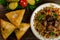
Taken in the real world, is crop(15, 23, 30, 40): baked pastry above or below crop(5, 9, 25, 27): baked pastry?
below

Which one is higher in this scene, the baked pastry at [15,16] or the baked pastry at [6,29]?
the baked pastry at [15,16]

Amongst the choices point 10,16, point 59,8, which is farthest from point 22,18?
point 59,8

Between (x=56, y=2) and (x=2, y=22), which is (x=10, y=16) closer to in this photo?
(x=2, y=22)

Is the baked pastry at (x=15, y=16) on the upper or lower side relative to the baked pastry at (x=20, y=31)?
upper

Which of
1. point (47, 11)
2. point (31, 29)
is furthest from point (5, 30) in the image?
point (47, 11)

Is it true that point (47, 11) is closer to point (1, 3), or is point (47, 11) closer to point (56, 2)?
point (56, 2)

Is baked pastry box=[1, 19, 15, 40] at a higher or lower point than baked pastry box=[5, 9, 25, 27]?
lower

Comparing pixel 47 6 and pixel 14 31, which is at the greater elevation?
pixel 47 6
